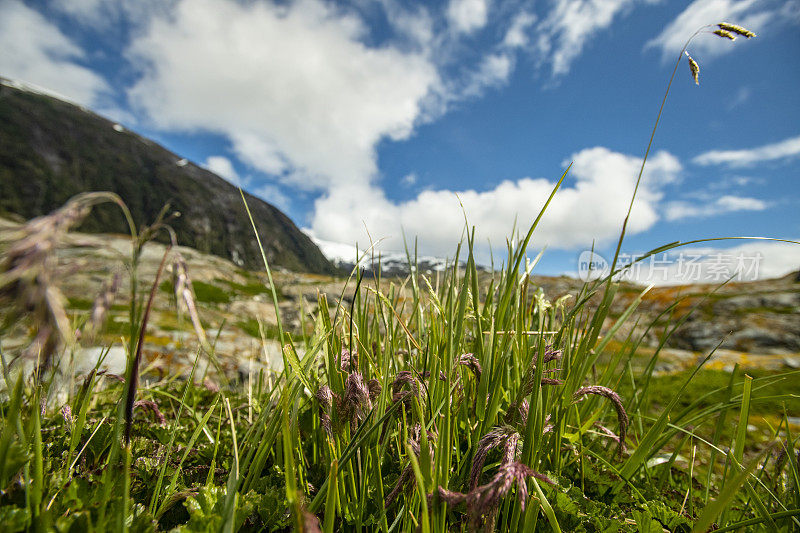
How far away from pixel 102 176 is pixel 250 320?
167 meters

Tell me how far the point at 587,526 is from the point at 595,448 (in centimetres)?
89

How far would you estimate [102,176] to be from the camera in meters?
136

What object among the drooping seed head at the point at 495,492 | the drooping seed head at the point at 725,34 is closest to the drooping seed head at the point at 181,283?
the drooping seed head at the point at 495,492

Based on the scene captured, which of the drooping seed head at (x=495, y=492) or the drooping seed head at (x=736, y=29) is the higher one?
the drooping seed head at (x=736, y=29)

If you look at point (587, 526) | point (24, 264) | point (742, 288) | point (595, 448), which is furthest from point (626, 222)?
point (742, 288)

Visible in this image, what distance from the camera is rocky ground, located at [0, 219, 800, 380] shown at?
104 centimetres

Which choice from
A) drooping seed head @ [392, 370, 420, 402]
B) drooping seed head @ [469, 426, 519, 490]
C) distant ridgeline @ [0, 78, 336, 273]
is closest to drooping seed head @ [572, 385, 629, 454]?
drooping seed head @ [469, 426, 519, 490]

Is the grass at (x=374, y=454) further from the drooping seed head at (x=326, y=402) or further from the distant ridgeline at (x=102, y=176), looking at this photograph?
the distant ridgeline at (x=102, y=176)

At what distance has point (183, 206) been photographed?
13450cm

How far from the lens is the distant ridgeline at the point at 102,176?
385 ft

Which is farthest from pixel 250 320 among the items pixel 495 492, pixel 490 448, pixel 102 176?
pixel 102 176

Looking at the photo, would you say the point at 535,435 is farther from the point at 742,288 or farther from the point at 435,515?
the point at 742,288

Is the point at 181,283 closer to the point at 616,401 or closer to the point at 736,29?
the point at 616,401

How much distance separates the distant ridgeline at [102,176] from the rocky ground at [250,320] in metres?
98.0
